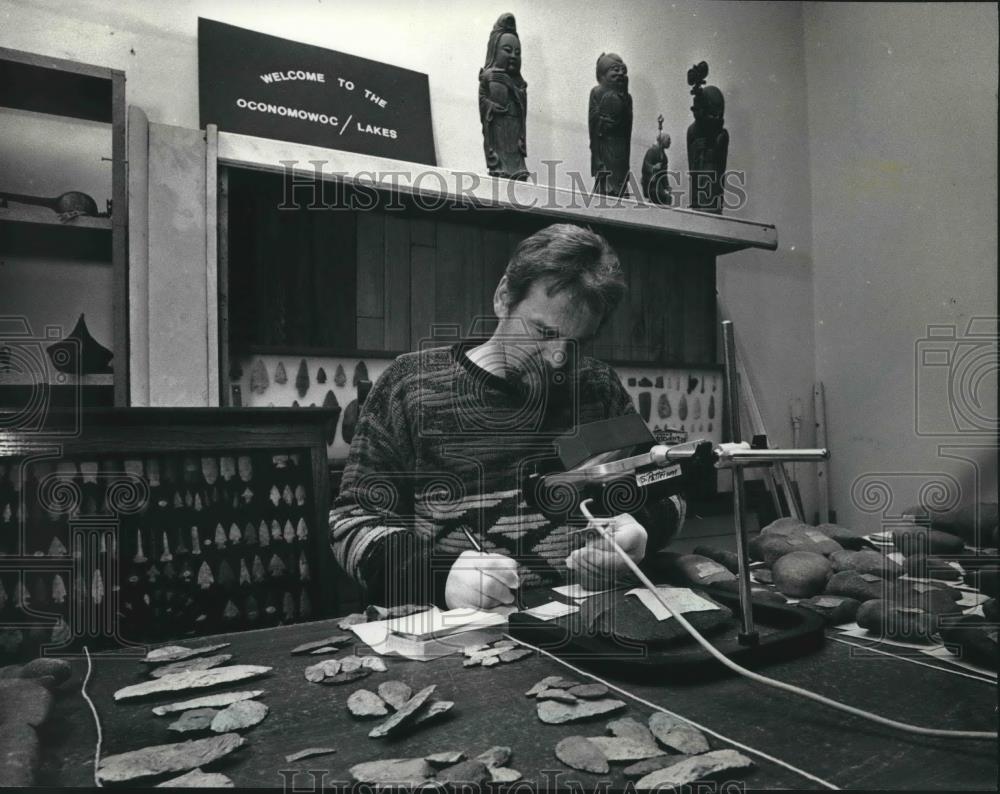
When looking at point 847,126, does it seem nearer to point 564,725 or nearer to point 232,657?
point 564,725

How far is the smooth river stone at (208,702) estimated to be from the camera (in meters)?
0.53

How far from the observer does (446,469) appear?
1107 millimetres

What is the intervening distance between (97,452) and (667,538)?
0.81 m

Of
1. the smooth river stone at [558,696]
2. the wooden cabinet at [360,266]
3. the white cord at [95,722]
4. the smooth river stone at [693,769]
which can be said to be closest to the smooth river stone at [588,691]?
the smooth river stone at [558,696]

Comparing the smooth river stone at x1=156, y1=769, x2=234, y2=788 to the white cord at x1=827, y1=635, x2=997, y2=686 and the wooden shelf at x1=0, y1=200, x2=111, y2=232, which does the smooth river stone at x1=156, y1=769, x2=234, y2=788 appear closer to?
the white cord at x1=827, y1=635, x2=997, y2=686

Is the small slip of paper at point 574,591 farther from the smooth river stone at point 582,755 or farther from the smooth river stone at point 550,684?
the smooth river stone at point 582,755

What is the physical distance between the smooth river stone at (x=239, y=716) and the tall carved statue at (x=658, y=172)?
0.75m

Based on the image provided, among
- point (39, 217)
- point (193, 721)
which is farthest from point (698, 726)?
point (39, 217)

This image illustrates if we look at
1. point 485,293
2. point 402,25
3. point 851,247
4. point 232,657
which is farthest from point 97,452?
point 851,247

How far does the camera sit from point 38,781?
0.43 meters

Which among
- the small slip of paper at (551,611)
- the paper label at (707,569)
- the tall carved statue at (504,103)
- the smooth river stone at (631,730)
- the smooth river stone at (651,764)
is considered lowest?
the smooth river stone at (631,730)

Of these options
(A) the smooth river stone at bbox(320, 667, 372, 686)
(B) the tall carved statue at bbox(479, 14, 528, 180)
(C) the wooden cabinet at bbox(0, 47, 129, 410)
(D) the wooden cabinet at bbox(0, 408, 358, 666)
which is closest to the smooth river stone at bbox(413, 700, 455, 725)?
(A) the smooth river stone at bbox(320, 667, 372, 686)

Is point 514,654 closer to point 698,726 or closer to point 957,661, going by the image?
point 698,726

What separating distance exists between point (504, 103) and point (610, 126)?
11.5 inches
